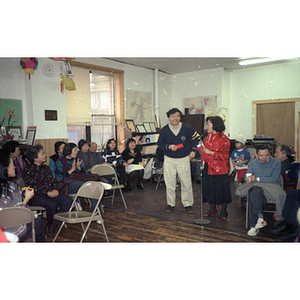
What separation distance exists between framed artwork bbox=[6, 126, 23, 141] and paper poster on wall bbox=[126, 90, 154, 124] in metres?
2.73

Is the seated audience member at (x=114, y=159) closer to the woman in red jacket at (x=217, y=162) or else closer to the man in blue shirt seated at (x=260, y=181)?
the woman in red jacket at (x=217, y=162)

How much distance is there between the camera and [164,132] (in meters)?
4.08

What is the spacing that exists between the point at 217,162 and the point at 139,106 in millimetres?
4050

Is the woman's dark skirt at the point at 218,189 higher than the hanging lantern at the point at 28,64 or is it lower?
lower

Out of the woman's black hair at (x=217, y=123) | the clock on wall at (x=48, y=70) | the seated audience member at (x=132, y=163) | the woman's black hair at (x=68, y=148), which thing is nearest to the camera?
the woman's black hair at (x=217, y=123)

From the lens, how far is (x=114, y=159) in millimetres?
5504

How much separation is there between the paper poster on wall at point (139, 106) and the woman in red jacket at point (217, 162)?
143 inches

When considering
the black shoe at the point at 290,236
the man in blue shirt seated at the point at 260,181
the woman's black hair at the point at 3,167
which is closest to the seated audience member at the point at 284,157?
the man in blue shirt seated at the point at 260,181

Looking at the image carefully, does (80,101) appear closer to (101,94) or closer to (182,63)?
(101,94)

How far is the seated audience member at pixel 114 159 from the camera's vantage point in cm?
545

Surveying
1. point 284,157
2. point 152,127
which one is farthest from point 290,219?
point 152,127
